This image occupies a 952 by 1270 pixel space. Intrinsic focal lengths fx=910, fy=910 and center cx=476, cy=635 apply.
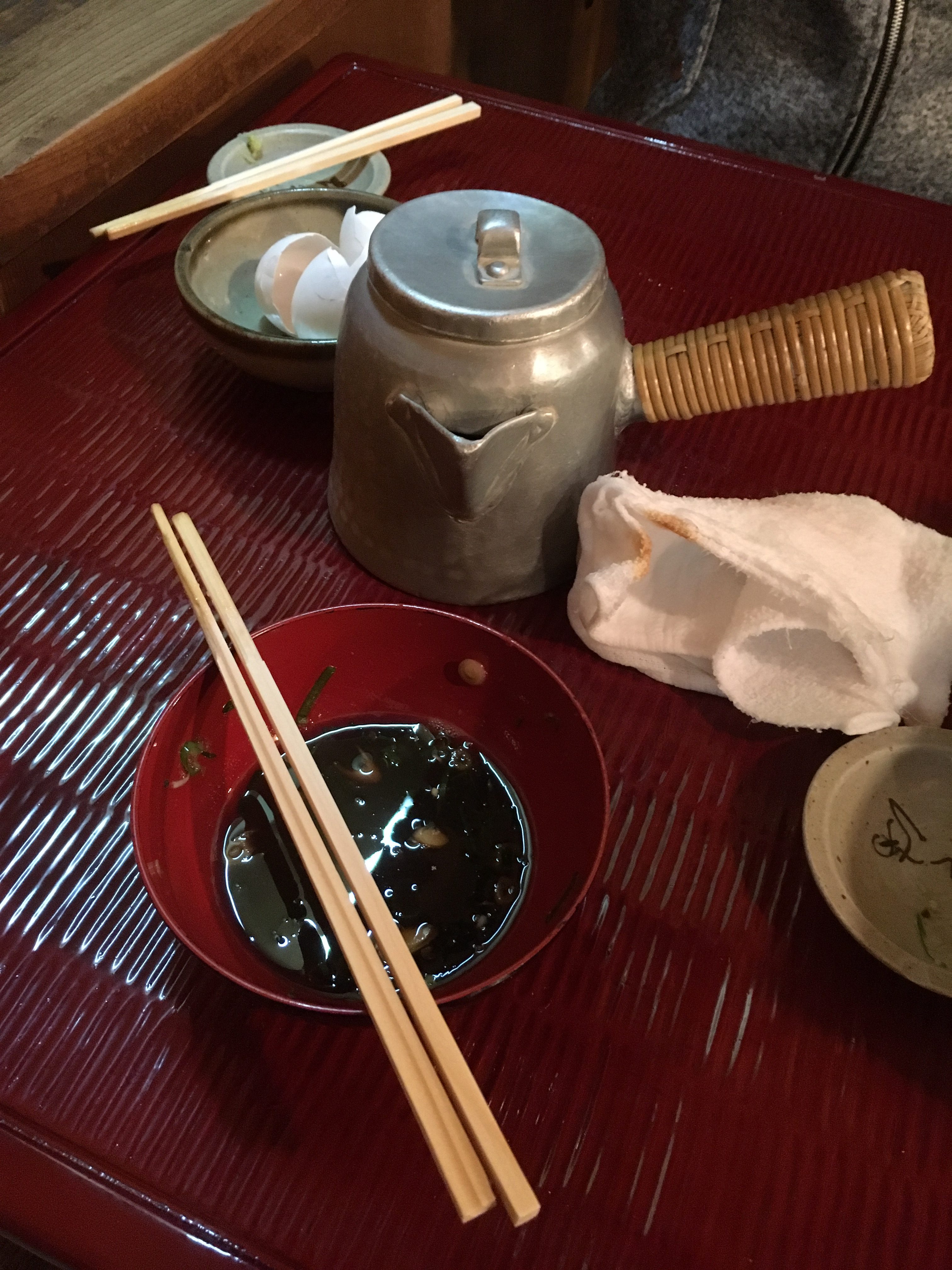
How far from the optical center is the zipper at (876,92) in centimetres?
129

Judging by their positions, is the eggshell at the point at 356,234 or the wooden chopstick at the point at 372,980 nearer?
the wooden chopstick at the point at 372,980

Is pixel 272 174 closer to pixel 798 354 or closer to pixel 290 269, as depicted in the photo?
pixel 290 269

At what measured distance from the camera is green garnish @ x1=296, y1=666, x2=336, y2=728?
699 mm

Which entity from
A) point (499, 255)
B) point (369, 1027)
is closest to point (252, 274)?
point (499, 255)

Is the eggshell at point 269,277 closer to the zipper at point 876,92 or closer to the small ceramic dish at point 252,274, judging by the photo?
the small ceramic dish at point 252,274

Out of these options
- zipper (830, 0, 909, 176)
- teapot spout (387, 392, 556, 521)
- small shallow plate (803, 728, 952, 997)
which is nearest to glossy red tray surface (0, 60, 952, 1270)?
small shallow plate (803, 728, 952, 997)

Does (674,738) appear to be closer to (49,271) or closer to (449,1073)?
(449,1073)

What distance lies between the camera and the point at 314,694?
0.70 meters

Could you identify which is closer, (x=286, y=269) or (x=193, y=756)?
(x=193, y=756)

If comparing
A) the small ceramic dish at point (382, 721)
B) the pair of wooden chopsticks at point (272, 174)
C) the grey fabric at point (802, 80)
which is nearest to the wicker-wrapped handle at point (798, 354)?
the small ceramic dish at point (382, 721)

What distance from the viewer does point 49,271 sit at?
3.98 ft

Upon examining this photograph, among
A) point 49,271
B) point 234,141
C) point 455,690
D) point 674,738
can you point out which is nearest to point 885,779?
point 674,738

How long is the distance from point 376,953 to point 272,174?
94 cm

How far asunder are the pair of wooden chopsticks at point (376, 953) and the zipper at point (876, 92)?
4.19 ft
